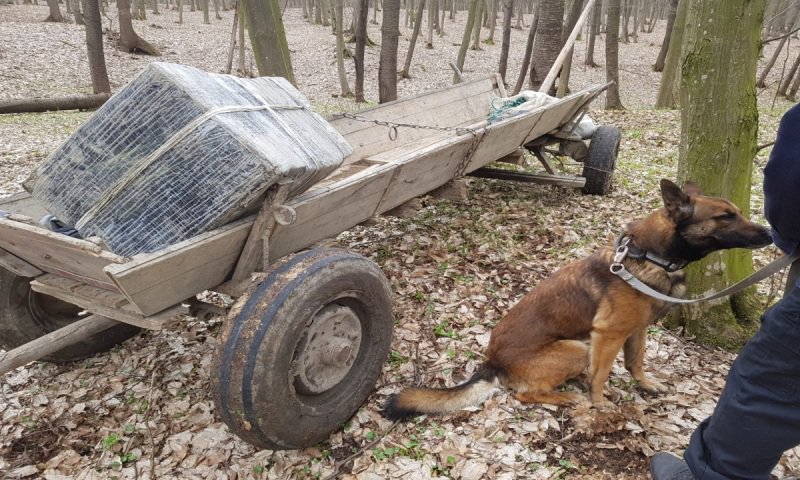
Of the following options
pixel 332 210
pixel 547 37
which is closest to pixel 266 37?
pixel 332 210

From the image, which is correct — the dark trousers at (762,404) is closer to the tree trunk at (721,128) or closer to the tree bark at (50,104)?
the tree trunk at (721,128)

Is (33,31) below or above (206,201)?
above

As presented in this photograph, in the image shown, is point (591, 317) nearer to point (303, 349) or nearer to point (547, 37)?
point (303, 349)

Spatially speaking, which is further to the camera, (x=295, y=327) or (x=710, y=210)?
(x=710, y=210)

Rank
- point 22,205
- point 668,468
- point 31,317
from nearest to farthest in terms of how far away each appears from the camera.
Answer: point 668,468 < point 22,205 < point 31,317

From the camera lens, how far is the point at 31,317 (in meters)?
3.30

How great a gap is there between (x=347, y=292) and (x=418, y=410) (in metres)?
0.82

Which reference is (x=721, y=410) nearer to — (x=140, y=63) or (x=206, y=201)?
(x=206, y=201)

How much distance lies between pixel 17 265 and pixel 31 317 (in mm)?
620

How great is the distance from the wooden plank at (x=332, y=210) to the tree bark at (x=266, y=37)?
4.35m

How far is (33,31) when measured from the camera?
20703 mm

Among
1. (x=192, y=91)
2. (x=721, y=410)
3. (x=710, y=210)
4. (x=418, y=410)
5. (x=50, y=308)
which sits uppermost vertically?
(x=192, y=91)

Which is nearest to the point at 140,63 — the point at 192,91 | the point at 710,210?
the point at 192,91

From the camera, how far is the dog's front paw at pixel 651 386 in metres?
3.12
